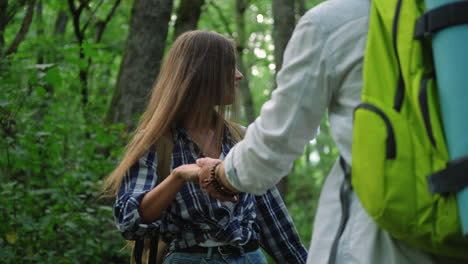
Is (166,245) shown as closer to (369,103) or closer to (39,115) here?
(369,103)

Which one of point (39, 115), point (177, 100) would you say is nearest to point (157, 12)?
point (39, 115)

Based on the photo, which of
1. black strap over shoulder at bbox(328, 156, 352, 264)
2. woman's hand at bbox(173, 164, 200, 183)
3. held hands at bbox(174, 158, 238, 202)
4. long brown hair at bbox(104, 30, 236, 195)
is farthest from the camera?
long brown hair at bbox(104, 30, 236, 195)

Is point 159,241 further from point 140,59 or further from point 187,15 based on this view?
point 187,15

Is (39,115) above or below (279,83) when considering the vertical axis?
below

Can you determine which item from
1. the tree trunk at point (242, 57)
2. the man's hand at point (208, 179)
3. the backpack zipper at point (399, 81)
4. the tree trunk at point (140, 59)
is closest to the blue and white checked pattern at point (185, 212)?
the man's hand at point (208, 179)

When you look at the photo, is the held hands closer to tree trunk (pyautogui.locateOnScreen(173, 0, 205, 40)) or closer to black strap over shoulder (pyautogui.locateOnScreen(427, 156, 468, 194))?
black strap over shoulder (pyautogui.locateOnScreen(427, 156, 468, 194))

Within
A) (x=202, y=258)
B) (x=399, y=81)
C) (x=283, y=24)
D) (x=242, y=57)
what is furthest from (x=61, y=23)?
(x=399, y=81)

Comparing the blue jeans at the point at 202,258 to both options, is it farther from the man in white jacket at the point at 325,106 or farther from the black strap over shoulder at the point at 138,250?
the man in white jacket at the point at 325,106

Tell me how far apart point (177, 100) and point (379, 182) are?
1.46 metres

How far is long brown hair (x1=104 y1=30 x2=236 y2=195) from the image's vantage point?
3.07m

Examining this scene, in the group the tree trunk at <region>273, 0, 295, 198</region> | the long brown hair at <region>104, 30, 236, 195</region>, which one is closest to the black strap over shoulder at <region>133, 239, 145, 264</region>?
the long brown hair at <region>104, 30, 236, 195</region>

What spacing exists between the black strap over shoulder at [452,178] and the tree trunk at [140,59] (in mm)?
5167

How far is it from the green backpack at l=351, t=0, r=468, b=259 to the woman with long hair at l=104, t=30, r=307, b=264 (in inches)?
37.2

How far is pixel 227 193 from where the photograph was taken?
2439 millimetres
